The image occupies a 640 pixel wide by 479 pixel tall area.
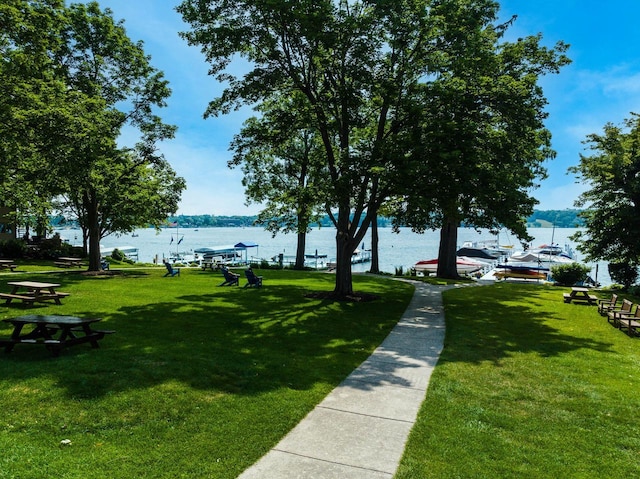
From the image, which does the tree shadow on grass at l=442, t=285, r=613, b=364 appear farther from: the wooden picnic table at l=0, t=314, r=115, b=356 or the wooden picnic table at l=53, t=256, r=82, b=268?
the wooden picnic table at l=53, t=256, r=82, b=268

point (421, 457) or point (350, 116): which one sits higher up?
point (350, 116)

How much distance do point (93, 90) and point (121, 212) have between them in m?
7.69

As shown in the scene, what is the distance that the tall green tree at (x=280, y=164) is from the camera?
19.2 m

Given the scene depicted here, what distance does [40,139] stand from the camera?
1548 cm

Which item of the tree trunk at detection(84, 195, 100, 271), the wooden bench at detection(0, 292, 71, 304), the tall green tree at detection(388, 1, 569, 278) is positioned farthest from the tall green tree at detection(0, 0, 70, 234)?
the tall green tree at detection(388, 1, 569, 278)

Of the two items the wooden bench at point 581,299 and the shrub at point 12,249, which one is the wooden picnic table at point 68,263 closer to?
the shrub at point 12,249

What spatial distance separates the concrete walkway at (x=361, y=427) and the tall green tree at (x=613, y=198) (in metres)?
21.6

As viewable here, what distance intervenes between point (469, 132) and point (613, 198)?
53.6ft

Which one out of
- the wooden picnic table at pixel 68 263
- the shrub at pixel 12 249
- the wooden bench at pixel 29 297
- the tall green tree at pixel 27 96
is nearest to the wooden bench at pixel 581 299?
the wooden bench at pixel 29 297

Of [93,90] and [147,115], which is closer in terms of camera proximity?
[93,90]

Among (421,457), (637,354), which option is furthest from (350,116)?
(421,457)

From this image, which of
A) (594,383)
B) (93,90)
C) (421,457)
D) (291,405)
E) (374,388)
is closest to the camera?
(421,457)

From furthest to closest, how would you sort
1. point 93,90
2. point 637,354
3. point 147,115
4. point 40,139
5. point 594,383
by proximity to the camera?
1. point 147,115
2. point 93,90
3. point 40,139
4. point 637,354
5. point 594,383

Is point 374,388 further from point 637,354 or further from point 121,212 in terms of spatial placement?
point 121,212
